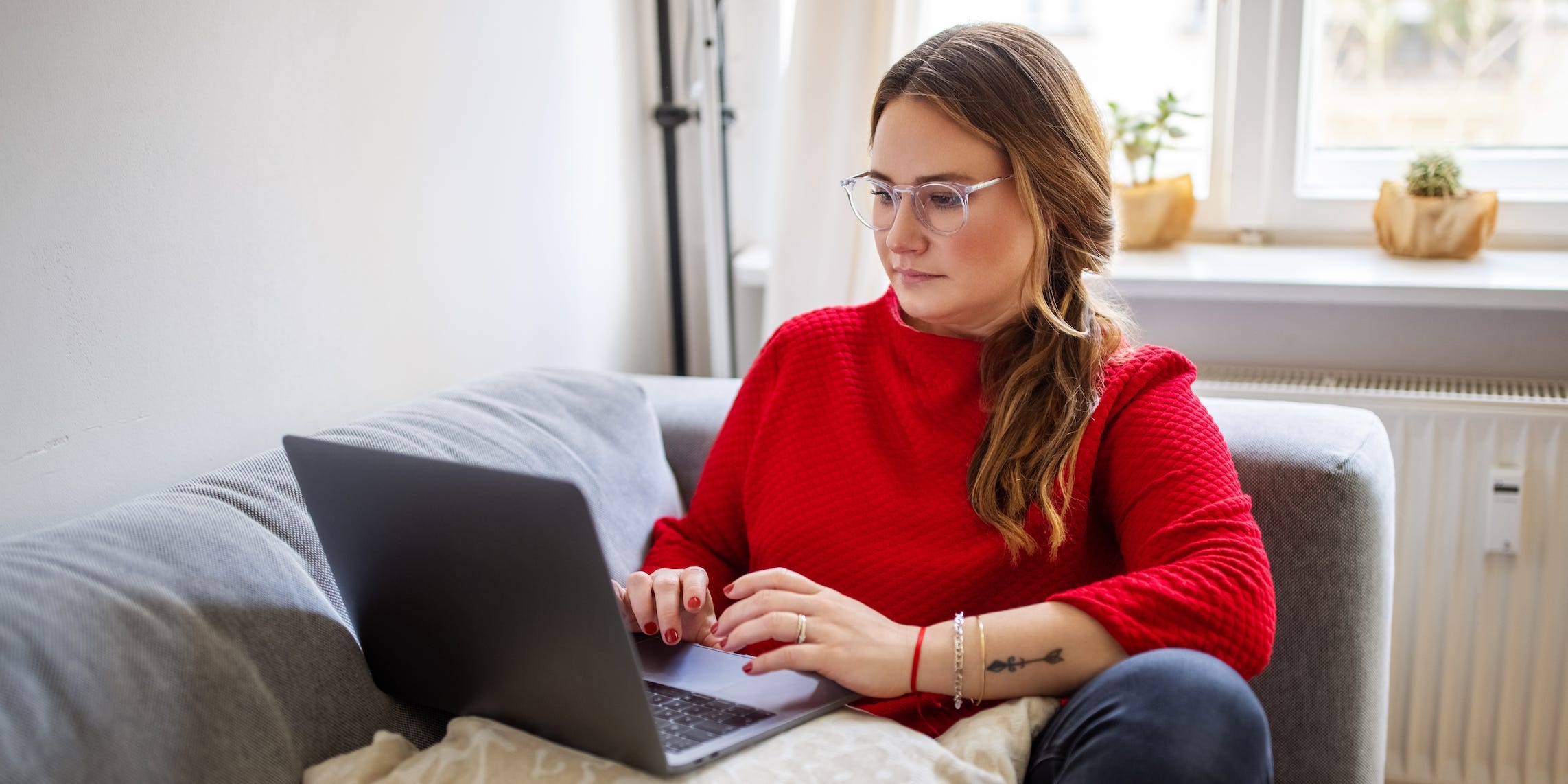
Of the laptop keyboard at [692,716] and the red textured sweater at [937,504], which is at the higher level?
the red textured sweater at [937,504]

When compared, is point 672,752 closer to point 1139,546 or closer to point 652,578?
point 652,578

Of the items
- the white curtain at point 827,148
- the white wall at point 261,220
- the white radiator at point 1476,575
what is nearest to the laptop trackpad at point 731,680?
the white wall at point 261,220

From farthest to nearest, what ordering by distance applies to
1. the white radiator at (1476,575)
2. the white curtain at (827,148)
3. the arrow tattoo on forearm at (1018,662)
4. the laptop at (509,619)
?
the white curtain at (827,148)
the white radiator at (1476,575)
the arrow tattoo on forearm at (1018,662)
the laptop at (509,619)

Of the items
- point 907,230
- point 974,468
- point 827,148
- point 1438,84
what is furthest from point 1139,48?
point 974,468

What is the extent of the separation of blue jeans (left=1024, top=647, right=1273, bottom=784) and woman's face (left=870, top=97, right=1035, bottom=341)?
0.44 metres

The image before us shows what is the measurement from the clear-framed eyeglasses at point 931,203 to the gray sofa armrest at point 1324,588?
391 millimetres

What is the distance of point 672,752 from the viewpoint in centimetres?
87

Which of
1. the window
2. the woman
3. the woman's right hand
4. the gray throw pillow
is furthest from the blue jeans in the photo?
the window

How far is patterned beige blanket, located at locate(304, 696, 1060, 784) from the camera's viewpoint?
0.85 meters

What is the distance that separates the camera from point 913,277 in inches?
48.2

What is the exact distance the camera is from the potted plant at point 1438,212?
6.08 feet

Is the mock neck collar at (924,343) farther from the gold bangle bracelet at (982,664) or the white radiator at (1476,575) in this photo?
the white radiator at (1476,575)

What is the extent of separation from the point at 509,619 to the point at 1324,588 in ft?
2.94

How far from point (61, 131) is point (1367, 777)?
147 centimetres
